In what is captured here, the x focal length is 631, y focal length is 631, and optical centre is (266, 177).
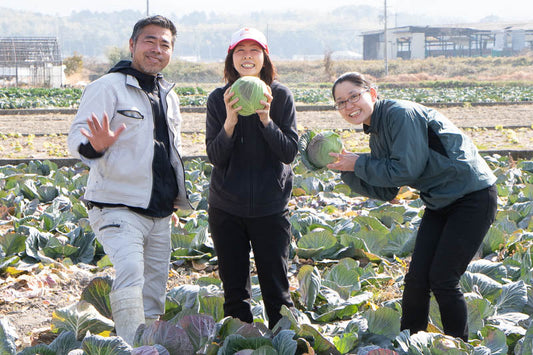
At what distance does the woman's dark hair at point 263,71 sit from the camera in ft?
10.9

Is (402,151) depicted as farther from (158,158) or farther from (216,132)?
(158,158)

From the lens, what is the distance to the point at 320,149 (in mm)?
3480

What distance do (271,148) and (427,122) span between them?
0.76 m

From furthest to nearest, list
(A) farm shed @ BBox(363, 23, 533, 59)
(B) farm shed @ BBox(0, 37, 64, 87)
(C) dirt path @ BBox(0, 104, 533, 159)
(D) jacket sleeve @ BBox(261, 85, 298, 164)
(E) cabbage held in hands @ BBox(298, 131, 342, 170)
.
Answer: (A) farm shed @ BBox(363, 23, 533, 59), (B) farm shed @ BBox(0, 37, 64, 87), (C) dirt path @ BBox(0, 104, 533, 159), (E) cabbage held in hands @ BBox(298, 131, 342, 170), (D) jacket sleeve @ BBox(261, 85, 298, 164)

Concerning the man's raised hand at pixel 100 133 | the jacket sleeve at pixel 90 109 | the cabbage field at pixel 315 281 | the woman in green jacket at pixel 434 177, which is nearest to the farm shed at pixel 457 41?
the cabbage field at pixel 315 281

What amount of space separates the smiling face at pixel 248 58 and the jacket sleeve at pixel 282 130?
0.58ft

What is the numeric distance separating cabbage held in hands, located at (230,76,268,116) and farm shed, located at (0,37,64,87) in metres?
42.2

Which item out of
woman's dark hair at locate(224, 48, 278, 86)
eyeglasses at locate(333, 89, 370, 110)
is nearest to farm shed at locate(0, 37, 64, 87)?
woman's dark hair at locate(224, 48, 278, 86)

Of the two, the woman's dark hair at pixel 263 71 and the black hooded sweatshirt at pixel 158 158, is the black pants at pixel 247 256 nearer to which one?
the black hooded sweatshirt at pixel 158 158

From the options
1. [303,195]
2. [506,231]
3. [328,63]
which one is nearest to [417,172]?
[506,231]

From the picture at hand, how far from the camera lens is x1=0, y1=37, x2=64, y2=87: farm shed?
44125 mm

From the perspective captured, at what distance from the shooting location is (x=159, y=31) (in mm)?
3281

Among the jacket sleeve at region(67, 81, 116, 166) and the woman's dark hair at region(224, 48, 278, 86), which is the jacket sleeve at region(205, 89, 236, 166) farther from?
the jacket sleeve at region(67, 81, 116, 166)

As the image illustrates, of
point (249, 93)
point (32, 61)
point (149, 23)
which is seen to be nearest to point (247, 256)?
point (249, 93)
